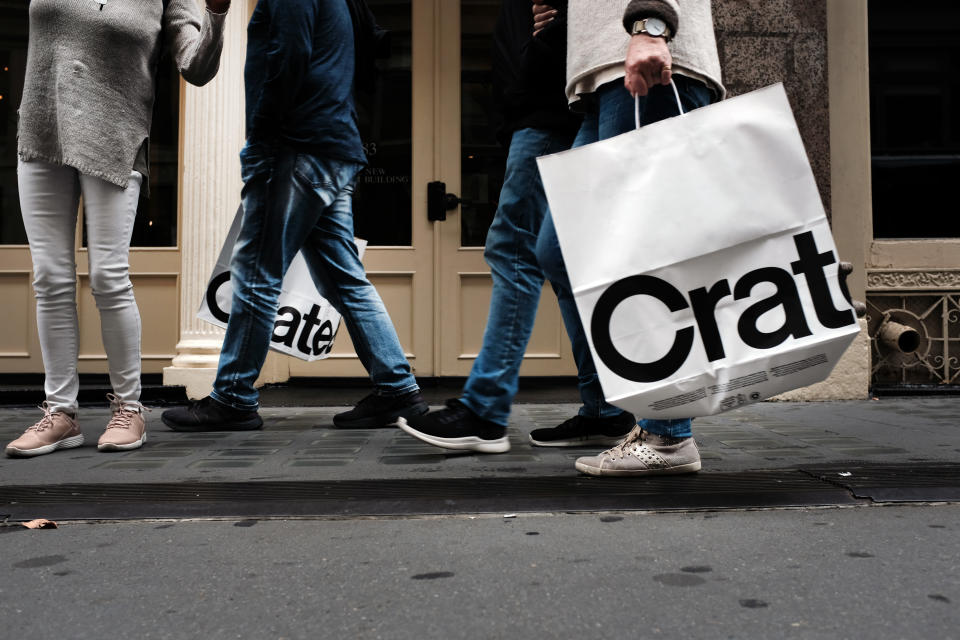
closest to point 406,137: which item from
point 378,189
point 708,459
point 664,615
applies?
point 378,189

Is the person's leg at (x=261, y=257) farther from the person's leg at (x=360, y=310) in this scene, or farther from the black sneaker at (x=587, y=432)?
the black sneaker at (x=587, y=432)

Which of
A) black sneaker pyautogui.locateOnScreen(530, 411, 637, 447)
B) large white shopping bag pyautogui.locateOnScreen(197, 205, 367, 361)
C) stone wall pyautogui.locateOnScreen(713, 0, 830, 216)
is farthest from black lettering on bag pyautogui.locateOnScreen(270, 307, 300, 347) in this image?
stone wall pyautogui.locateOnScreen(713, 0, 830, 216)

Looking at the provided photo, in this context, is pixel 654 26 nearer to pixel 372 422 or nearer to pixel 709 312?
pixel 709 312

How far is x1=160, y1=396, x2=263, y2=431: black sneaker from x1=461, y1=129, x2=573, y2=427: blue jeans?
1164 millimetres

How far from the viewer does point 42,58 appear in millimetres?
2982

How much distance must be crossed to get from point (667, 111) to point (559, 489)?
3.53 ft

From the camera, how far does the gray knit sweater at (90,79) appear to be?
2.94 meters

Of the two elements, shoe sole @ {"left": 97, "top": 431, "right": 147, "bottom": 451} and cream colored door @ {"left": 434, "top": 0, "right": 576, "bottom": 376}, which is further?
cream colored door @ {"left": 434, "top": 0, "right": 576, "bottom": 376}

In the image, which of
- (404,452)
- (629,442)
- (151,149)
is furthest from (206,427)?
(151,149)

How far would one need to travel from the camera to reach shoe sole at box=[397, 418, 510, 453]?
109 inches

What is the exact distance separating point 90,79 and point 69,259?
63cm

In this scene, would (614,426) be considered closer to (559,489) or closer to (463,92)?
(559,489)

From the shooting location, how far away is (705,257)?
6.77 ft

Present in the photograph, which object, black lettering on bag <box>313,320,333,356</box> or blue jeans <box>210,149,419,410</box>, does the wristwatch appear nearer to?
blue jeans <box>210,149,419,410</box>
